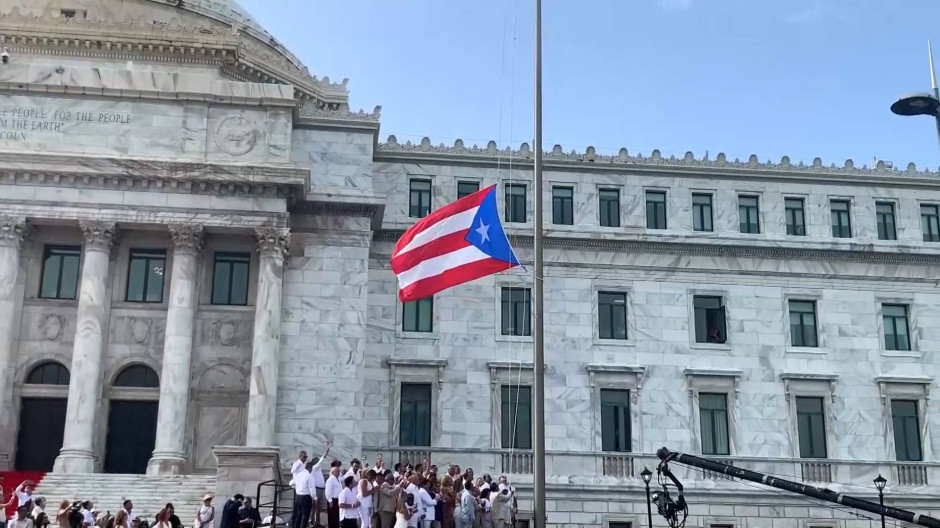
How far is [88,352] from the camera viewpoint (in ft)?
138

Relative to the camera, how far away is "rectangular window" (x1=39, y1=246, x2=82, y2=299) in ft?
145

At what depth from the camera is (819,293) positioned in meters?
49.8

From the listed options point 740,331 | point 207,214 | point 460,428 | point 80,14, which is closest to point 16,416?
point 207,214

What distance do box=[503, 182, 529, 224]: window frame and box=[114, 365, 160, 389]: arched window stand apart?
15.5 m

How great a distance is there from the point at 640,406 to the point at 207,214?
1828 centimetres

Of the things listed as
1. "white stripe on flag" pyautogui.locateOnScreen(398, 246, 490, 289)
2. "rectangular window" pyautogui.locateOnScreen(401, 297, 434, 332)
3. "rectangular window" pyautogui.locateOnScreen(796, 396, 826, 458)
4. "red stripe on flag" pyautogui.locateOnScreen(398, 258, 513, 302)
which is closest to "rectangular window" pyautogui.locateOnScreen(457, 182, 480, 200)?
"rectangular window" pyautogui.locateOnScreen(401, 297, 434, 332)

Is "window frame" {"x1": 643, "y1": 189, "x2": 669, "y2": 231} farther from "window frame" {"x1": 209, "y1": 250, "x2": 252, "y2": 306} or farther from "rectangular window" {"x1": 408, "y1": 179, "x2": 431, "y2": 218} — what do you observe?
"window frame" {"x1": 209, "y1": 250, "x2": 252, "y2": 306}

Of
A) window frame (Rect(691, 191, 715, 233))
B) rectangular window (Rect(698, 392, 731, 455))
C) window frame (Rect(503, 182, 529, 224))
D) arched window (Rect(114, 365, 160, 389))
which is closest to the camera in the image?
arched window (Rect(114, 365, 160, 389))

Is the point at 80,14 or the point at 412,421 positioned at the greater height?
the point at 80,14

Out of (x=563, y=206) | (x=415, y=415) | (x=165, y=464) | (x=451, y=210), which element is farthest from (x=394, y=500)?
(x=563, y=206)

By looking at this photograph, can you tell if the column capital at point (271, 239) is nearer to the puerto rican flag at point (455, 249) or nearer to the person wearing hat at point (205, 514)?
the person wearing hat at point (205, 514)

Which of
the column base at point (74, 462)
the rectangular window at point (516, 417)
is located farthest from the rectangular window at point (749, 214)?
the column base at point (74, 462)

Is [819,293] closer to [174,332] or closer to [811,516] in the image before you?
[811,516]

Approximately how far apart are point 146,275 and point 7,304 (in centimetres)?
499
